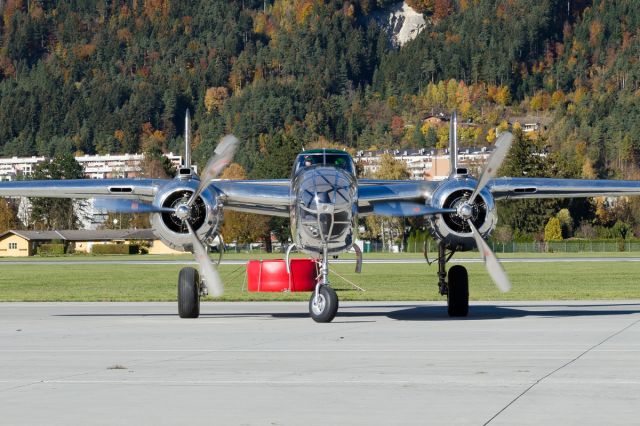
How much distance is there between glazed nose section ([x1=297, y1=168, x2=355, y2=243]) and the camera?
2477 cm

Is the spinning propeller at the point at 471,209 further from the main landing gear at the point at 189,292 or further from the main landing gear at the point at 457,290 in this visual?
the main landing gear at the point at 189,292

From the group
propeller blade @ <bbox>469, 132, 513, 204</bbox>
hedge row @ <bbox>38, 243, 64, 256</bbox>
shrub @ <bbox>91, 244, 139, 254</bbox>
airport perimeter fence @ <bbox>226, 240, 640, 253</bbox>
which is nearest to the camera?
propeller blade @ <bbox>469, 132, 513, 204</bbox>

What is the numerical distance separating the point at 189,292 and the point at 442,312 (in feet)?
22.0

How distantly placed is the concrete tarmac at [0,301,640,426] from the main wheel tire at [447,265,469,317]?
420 mm

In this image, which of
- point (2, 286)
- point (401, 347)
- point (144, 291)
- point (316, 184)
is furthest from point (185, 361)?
point (2, 286)

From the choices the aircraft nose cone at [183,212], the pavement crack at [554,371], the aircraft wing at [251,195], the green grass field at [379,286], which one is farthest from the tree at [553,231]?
the pavement crack at [554,371]

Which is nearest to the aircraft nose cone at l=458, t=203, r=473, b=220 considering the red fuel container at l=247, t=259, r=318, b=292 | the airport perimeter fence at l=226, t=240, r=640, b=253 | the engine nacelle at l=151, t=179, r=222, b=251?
the engine nacelle at l=151, t=179, r=222, b=251

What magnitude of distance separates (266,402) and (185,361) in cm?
460

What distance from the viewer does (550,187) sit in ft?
94.2

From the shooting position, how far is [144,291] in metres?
49.1

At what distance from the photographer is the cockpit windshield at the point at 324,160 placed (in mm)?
26578

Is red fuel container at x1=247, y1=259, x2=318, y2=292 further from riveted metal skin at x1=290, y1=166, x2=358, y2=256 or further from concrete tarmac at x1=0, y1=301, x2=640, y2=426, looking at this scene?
riveted metal skin at x1=290, y1=166, x2=358, y2=256

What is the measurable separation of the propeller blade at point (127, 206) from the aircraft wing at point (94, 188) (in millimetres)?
569

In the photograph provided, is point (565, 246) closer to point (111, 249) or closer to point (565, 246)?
point (565, 246)
